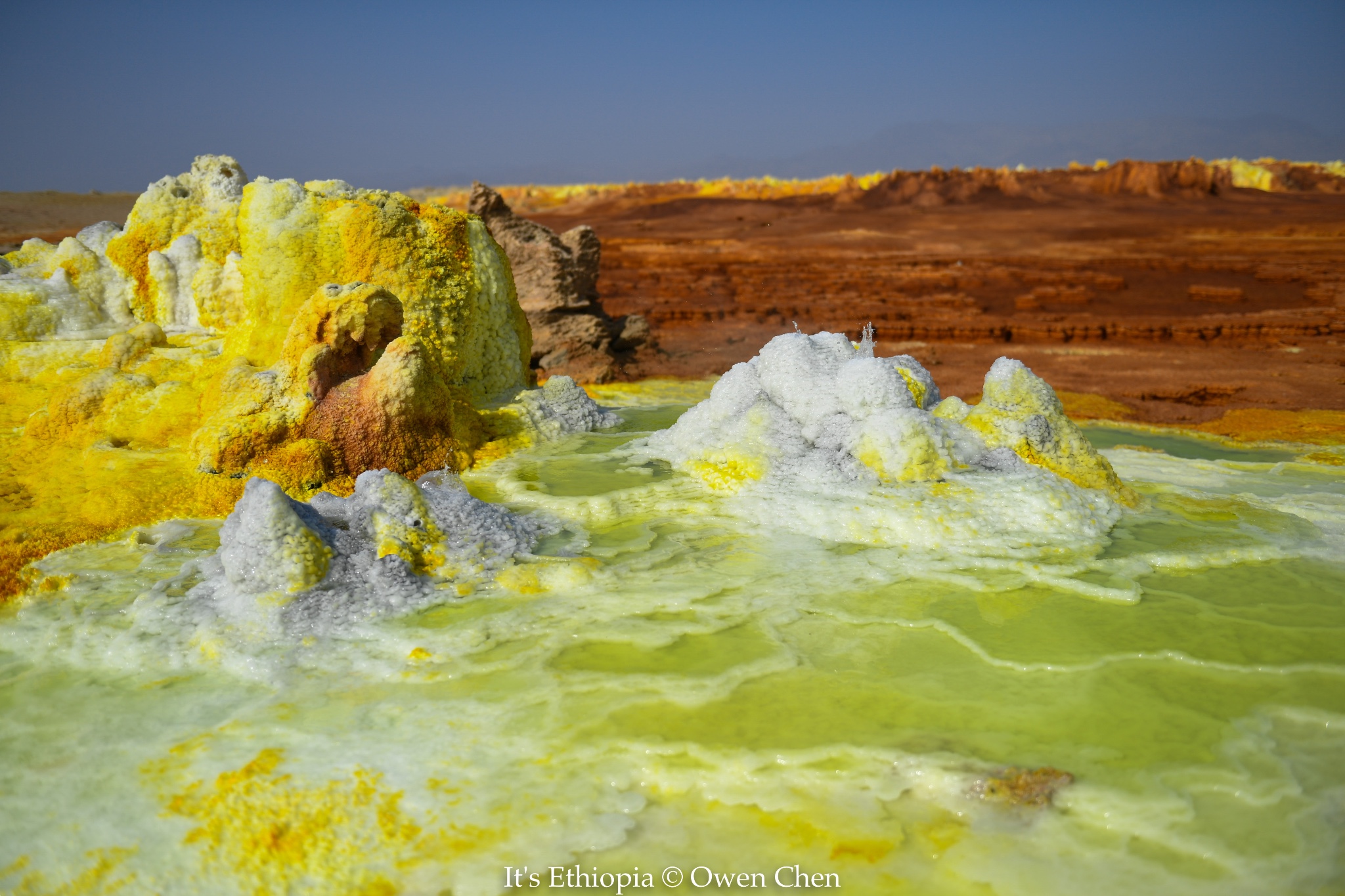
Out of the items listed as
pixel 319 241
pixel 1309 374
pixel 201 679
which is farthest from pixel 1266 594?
pixel 1309 374

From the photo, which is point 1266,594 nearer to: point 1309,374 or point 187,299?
point 187,299

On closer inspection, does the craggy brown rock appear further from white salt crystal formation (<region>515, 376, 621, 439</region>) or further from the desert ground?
white salt crystal formation (<region>515, 376, 621, 439</region>)

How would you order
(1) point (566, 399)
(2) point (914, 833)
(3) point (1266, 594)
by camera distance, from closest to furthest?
1. (2) point (914, 833)
2. (3) point (1266, 594)
3. (1) point (566, 399)

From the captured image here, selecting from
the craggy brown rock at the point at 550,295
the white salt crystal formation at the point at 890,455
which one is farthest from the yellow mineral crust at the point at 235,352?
the craggy brown rock at the point at 550,295

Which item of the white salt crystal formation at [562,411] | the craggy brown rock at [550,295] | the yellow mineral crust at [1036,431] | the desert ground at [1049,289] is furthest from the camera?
the desert ground at [1049,289]

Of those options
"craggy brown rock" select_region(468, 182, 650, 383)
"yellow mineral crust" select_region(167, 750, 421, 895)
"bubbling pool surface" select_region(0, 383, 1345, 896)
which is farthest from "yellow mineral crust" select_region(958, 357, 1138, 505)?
"craggy brown rock" select_region(468, 182, 650, 383)

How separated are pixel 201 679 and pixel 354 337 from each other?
1.96 meters

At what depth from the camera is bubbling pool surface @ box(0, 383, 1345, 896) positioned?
1.75 meters

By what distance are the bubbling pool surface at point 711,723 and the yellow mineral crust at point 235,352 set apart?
0.47 m

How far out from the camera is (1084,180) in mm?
24734

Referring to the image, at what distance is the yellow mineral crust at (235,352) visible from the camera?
12.1 ft

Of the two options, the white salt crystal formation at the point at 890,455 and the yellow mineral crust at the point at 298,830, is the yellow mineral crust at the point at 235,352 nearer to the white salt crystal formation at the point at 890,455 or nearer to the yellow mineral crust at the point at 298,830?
the white salt crystal formation at the point at 890,455

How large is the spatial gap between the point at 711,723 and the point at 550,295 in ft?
20.4

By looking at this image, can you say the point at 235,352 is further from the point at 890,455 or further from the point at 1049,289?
the point at 1049,289
